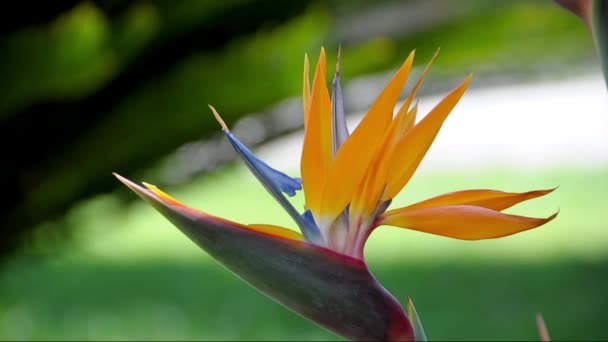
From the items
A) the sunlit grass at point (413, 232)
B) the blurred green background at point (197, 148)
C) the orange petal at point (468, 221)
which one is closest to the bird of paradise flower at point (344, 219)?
the orange petal at point (468, 221)

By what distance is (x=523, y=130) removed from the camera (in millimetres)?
6234

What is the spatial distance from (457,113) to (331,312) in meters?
6.64

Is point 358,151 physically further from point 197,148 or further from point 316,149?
point 197,148

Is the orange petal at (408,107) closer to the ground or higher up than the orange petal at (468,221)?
higher up

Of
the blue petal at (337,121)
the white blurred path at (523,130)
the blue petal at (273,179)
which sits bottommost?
the blue petal at (273,179)

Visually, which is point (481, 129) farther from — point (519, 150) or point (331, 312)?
point (331, 312)

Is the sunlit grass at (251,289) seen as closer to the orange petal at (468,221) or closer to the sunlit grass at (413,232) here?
the sunlit grass at (413,232)

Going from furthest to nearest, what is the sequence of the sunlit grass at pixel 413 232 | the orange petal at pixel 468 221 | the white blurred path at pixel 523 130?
the white blurred path at pixel 523 130 < the sunlit grass at pixel 413 232 < the orange petal at pixel 468 221

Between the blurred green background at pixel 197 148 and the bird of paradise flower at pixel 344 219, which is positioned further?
the blurred green background at pixel 197 148

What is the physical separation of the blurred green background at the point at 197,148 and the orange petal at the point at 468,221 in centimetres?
147

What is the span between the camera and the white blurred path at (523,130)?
5.34 metres

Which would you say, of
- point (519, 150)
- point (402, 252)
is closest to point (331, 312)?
point (402, 252)

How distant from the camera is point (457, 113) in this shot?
702cm

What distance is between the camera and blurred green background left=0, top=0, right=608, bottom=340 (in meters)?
2.21
